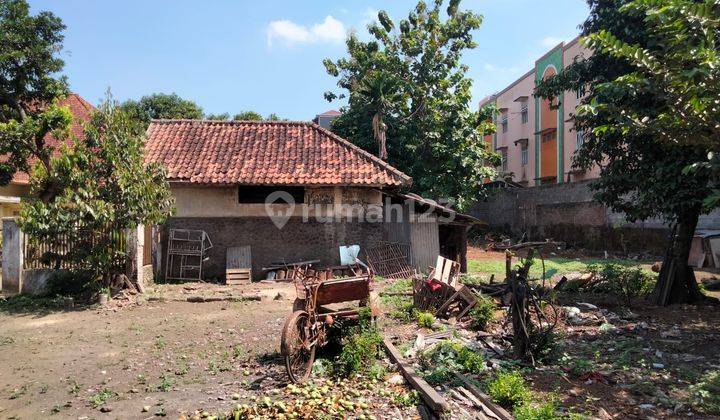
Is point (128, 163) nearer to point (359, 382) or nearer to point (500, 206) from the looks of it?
point (359, 382)

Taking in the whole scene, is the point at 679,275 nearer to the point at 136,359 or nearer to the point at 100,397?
the point at 136,359

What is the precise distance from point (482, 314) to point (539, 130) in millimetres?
25481

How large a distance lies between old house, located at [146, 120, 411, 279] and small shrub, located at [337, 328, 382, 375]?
7.41m

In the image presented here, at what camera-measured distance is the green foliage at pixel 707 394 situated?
15.9 ft

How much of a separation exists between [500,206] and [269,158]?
63.7ft

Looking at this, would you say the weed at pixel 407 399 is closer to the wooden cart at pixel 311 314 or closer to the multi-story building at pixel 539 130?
the wooden cart at pixel 311 314

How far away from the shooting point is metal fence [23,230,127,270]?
432 inches

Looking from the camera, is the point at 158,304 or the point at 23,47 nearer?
the point at 158,304

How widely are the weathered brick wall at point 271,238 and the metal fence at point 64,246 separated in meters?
2.57

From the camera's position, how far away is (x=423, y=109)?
834 inches

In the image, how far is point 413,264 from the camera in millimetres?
14586

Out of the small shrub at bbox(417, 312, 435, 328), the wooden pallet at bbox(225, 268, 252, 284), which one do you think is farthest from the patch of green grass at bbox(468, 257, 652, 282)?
the wooden pallet at bbox(225, 268, 252, 284)

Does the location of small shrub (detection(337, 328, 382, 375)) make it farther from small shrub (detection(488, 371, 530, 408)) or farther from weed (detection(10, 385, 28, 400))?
weed (detection(10, 385, 28, 400))

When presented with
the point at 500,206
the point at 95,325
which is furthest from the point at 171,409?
the point at 500,206
